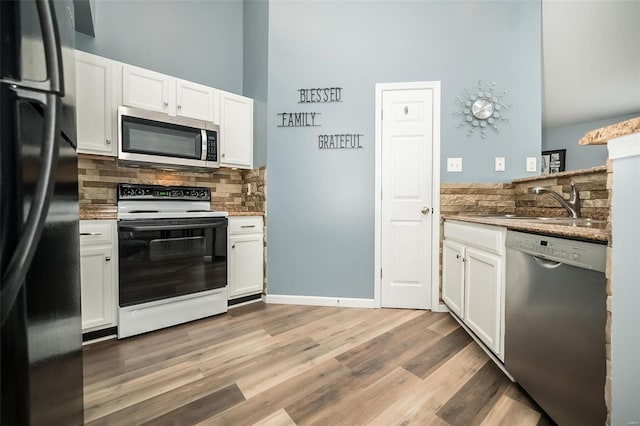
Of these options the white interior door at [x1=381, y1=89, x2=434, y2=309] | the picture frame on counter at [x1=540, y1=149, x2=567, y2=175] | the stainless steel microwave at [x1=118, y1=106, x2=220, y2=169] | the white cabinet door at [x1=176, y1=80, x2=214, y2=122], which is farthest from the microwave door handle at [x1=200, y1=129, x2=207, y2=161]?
the picture frame on counter at [x1=540, y1=149, x2=567, y2=175]

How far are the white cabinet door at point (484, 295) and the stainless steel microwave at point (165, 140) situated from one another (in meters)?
2.33

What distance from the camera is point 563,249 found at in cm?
106

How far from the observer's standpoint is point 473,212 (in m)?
2.46

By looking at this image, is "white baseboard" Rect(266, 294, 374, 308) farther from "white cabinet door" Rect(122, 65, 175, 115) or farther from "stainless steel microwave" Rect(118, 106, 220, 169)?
"white cabinet door" Rect(122, 65, 175, 115)

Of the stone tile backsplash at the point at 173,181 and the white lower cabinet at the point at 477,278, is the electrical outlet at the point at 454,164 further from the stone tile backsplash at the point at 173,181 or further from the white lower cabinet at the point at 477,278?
the stone tile backsplash at the point at 173,181

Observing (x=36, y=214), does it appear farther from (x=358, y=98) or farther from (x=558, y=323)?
(x=358, y=98)

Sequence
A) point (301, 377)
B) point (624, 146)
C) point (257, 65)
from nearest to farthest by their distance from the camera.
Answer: point (624, 146) < point (301, 377) < point (257, 65)

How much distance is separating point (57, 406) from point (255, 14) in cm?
336

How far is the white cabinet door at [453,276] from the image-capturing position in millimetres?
2020

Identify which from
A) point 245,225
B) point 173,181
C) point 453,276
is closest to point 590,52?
point 453,276

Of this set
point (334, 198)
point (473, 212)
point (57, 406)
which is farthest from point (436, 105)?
point (57, 406)

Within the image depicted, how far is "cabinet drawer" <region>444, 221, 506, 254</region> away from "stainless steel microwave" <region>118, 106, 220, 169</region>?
7.23ft

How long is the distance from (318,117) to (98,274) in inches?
84.1

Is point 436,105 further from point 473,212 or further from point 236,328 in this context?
point 236,328
